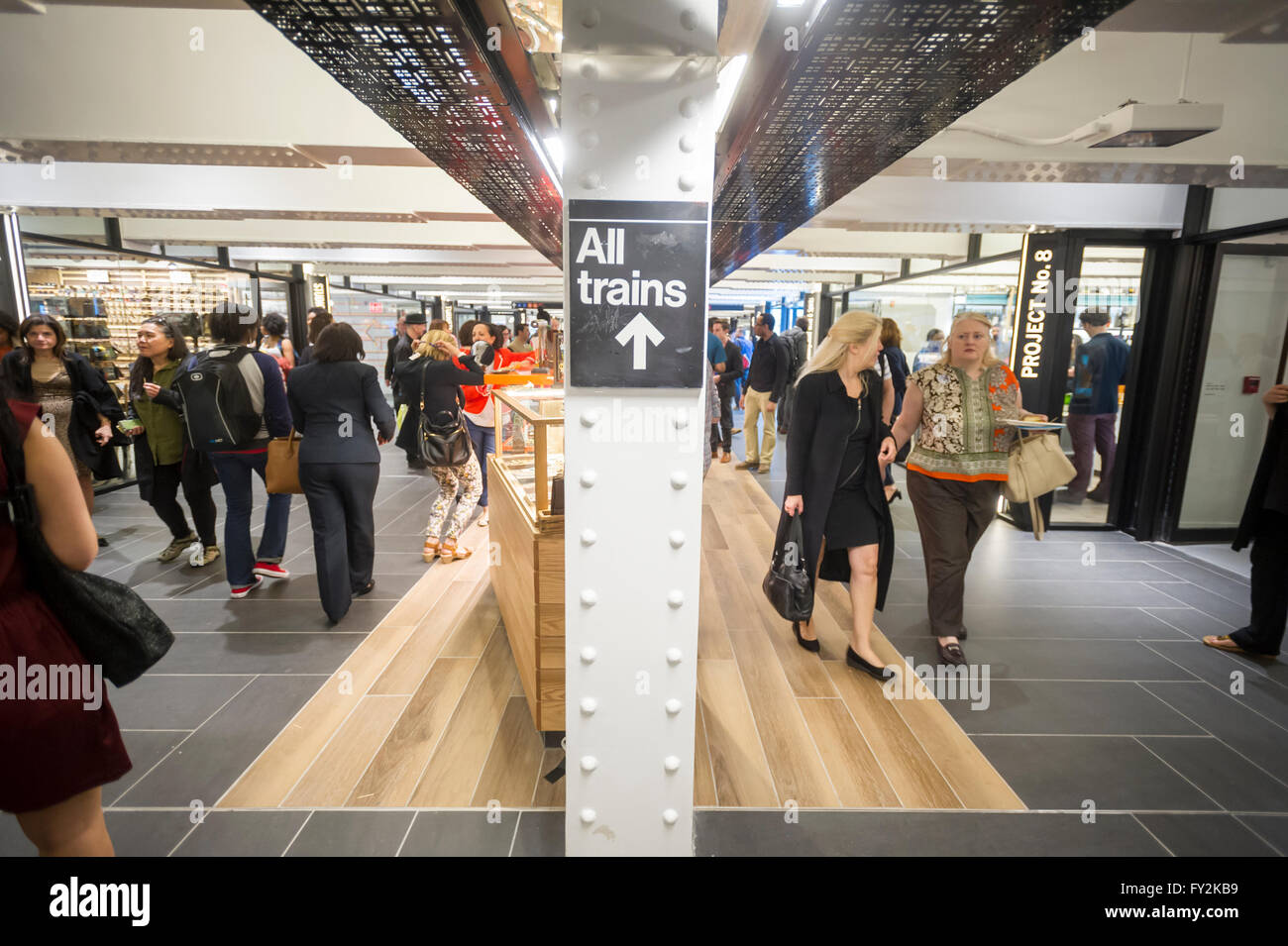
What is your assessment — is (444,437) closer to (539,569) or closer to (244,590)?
(244,590)

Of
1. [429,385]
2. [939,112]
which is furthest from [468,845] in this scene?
[429,385]

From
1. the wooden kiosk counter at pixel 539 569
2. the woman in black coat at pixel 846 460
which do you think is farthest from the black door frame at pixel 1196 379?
the wooden kiosk counter at pixel 539 569

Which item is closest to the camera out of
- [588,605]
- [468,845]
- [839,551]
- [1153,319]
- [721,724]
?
[588,605]

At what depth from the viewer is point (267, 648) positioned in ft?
11.7

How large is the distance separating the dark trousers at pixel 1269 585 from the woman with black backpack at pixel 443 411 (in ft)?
15.7

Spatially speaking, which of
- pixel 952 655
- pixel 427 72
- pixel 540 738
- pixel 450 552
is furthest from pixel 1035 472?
pixel 450 552

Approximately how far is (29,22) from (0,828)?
12.6 ft

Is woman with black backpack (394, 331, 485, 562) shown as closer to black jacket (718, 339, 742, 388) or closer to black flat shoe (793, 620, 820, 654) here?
black flat shoe (793, 620, 820, 654)

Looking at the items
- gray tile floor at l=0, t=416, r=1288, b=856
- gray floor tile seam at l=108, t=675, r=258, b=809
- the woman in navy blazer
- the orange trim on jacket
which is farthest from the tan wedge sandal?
the orange trim on jacket

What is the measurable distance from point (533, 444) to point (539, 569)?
Result: 109cm

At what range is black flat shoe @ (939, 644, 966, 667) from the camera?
3494mm

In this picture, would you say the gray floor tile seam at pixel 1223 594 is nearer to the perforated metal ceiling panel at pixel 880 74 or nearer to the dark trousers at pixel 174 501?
the perforated metal ceiling panel at pixel 880 74

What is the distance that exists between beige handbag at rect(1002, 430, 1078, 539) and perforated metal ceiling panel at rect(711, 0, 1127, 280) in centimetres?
190
